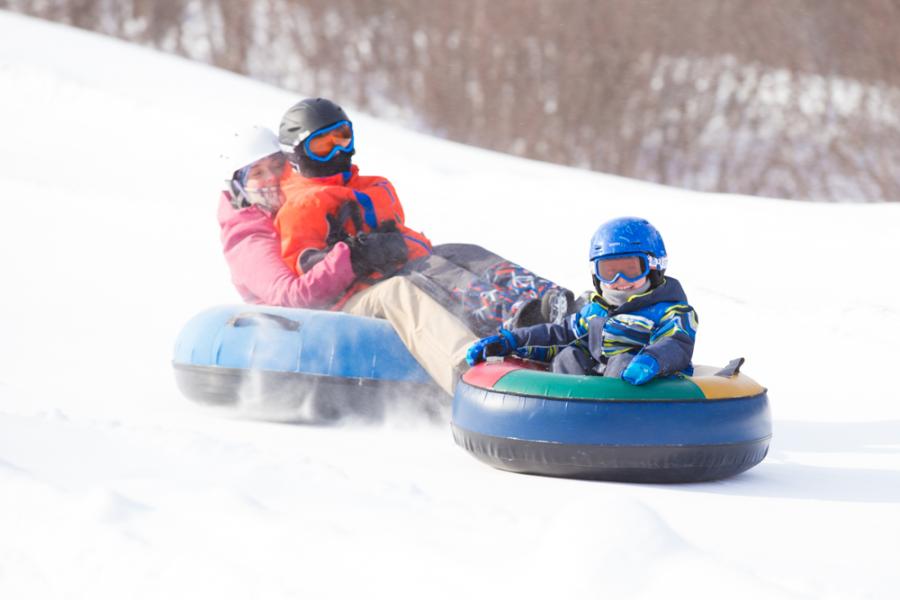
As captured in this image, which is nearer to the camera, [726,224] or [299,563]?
[299,563]

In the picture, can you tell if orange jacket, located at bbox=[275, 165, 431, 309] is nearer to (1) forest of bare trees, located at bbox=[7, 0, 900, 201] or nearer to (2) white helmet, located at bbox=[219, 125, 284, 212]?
(2) white helmet, located at bbox=[219, 125, 284, 212]

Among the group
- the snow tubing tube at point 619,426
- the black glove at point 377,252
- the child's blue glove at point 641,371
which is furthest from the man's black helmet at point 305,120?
the child's blue glove at point 641,371

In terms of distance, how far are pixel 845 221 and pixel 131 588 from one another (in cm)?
734

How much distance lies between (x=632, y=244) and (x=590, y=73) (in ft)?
39.5

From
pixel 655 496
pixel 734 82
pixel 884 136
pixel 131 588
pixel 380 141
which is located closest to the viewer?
pixel 131 588

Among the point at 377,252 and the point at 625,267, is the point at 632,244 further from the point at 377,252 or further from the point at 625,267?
the point at 377,252

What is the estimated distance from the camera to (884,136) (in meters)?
14.6

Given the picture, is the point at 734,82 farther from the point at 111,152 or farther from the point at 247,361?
the point at 247,361

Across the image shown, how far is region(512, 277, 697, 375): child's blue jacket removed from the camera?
404 centimetres

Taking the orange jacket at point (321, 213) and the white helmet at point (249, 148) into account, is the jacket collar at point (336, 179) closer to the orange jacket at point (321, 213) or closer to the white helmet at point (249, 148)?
the orange jacket at point (321, 213)

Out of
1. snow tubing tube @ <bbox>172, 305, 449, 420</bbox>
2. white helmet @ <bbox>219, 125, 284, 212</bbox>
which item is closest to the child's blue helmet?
snow tubing tube @ <bbox>172, 305, 449, 420</bbox>

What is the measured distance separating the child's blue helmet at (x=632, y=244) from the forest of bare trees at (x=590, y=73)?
11549 millimetres

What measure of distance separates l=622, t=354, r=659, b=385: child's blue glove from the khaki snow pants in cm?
90

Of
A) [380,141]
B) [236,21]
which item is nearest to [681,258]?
[380,141]
